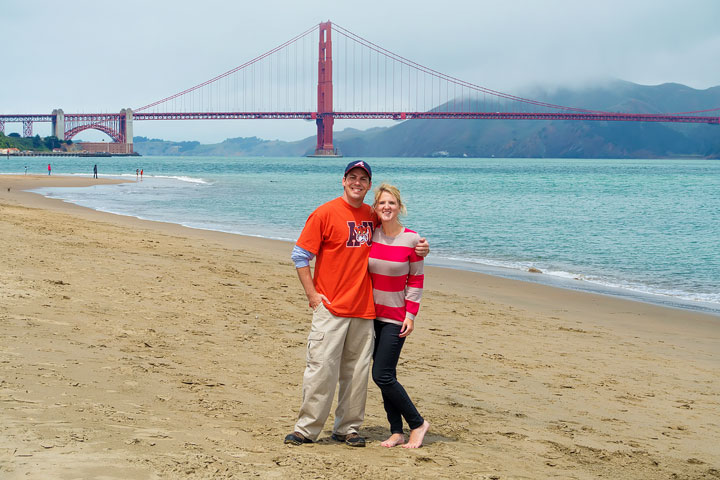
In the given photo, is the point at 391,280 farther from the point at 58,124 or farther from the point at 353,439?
the point at 58,124

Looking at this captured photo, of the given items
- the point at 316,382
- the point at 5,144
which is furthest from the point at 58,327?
the point at 5,144

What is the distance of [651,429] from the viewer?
4.50 m

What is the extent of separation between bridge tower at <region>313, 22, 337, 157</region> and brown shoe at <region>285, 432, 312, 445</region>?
96.0 meters

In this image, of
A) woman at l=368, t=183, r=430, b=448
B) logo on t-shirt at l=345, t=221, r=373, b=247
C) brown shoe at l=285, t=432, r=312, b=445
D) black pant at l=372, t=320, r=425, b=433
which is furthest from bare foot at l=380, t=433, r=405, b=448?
logo on t-shirt at l=345, t=221, r=373, b=247

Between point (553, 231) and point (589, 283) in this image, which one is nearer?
point (589, 283)

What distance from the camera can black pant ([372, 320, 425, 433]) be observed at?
3762mm

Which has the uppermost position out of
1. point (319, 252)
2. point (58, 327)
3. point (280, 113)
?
point (280, 113)

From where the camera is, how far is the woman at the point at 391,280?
3695 millimetres

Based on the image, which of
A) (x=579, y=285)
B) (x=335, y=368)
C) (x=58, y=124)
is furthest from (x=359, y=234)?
(x=58, y=124)

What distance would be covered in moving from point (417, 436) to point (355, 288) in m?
0.92

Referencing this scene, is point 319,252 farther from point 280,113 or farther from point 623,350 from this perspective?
point 280,113

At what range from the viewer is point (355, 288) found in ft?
12.0

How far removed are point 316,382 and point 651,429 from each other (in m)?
2.21

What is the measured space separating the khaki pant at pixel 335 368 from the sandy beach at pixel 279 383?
152 mm
